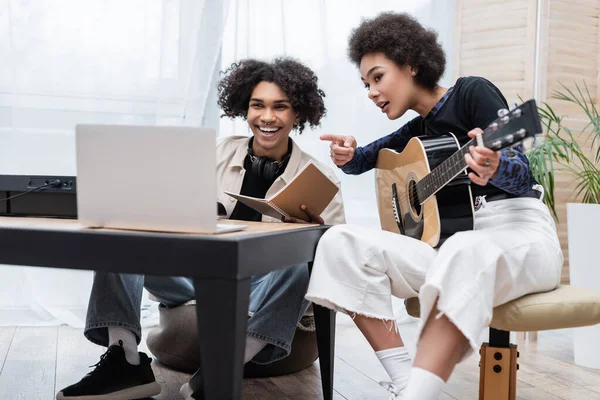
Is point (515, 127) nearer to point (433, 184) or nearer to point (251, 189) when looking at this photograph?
point (433, 184)

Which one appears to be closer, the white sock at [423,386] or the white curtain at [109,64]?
the white sock at [423,386]

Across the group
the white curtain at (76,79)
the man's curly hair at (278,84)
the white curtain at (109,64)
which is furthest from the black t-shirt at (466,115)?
the white curtain at (76,79)

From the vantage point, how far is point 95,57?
284 cm

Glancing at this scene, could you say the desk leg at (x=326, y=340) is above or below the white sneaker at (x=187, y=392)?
above

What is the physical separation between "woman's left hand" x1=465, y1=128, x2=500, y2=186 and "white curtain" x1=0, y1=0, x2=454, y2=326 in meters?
1.65

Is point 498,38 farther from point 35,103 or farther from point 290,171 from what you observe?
point 35,103

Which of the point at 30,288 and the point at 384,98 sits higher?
the point at 384,98

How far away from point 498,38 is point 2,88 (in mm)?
2084

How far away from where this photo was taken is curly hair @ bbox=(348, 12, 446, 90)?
6.08 feet

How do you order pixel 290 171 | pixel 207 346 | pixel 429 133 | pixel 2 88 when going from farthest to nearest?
1. pixel 2 88
2. pixel 290 171
3. pixel 429 133
4. pixel 207 346

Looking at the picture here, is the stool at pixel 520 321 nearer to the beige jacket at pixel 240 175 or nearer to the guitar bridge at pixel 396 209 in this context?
the guitar bridge at pixel 396 209

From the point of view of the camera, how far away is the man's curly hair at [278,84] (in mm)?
2139

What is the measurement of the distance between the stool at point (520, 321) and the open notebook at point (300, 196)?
0.33 metres

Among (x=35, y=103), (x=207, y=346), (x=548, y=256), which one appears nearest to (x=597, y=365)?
(x=548, y=256)
